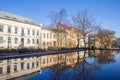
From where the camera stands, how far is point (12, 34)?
5103cm

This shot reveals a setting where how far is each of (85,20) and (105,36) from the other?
1071 inches

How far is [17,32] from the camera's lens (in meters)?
53.5

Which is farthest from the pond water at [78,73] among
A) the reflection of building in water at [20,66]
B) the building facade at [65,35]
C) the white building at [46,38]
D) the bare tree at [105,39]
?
the bare tree at [105,39]

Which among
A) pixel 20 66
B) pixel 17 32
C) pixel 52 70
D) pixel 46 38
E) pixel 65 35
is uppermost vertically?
pixel 17 32

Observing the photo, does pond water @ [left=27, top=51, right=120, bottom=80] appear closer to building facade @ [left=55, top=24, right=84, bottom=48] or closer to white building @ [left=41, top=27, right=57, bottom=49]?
building facade @ [left=55, top=24, right=84, bottom=48]

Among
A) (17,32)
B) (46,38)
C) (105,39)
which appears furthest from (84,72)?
(105,39)

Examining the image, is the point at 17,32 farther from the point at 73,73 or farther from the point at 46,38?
the point at 73,73

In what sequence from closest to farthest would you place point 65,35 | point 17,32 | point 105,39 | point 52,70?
point 52,70, point 17,32, point 65,35, point 105,39

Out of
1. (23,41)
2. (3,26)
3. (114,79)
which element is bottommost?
(114,79)

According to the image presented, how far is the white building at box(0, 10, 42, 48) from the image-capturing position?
4783cm

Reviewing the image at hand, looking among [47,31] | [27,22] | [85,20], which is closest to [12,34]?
[27,22]

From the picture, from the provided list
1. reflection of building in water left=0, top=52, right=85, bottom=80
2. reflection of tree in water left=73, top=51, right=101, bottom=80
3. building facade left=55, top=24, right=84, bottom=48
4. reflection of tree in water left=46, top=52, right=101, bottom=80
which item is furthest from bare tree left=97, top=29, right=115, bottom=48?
reflection of tree in water left=46, top=52, right=101, bottom=80

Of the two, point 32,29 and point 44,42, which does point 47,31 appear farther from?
point 32,29

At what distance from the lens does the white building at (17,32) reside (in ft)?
157
